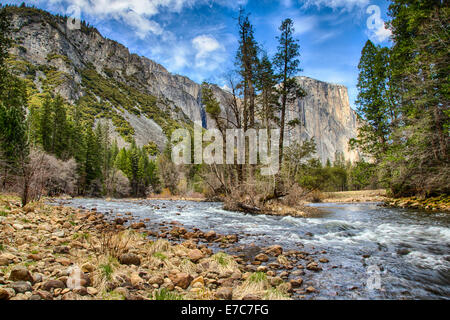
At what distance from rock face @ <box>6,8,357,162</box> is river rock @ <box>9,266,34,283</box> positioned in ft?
47.2

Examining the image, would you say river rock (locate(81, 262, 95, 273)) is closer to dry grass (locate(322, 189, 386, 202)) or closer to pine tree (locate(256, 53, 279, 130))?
pine tree (locate(256, 53, 279, 130))

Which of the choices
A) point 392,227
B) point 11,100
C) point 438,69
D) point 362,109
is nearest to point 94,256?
point 392,227

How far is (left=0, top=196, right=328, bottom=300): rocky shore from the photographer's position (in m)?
2.25

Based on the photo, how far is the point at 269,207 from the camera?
1148 cm

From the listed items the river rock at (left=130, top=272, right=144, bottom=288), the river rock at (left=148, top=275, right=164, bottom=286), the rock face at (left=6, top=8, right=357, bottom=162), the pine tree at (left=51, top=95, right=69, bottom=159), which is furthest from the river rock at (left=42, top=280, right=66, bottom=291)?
the pine tree at (left=51, top=95, right=69, bottom=159)

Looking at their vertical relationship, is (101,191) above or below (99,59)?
below

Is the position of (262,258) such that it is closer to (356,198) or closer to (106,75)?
(356,198)

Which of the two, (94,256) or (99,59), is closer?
(94,256)

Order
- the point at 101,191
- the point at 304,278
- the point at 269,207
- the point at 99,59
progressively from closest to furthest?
1. the point at 304,278
2. the point at 269,207
3. the point at 101,191
4. the point at 99,59

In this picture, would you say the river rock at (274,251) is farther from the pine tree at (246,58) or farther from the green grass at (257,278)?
the pine tree at (246,58)

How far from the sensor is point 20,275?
2252mm

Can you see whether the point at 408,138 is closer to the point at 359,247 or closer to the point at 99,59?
the point at 359,247

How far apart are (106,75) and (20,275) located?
170783 millimetres

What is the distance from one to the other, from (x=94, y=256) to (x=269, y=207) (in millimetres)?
9257
